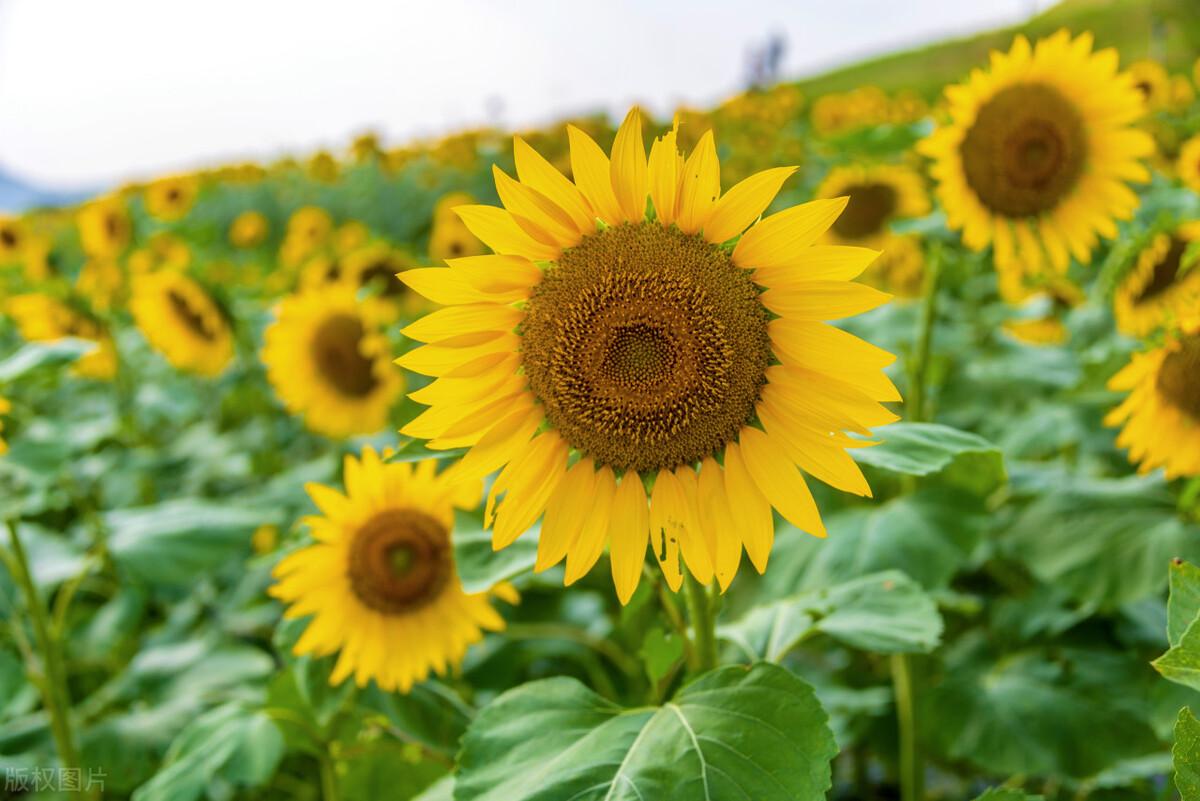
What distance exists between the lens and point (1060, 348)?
10.0 feet

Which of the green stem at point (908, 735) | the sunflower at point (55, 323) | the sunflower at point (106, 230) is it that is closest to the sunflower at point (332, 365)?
the sunflower at point (55, 323)

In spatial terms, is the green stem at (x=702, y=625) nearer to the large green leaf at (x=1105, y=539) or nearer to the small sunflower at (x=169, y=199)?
the large green leaf at (x=1105, y=539)

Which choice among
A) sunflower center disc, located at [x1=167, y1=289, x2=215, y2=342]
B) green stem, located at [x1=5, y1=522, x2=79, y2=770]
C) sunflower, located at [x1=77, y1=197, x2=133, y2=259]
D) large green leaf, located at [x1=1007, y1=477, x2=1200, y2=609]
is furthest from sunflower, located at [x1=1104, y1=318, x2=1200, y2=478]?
sunflower, located at [x1=77, y1=197, x2=133, y2=259]

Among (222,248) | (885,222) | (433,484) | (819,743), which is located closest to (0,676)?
(433,484)

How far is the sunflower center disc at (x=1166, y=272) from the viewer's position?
2644 mm

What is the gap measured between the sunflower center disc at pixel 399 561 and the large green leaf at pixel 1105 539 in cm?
122

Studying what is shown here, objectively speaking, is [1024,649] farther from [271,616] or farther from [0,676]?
[0,676]

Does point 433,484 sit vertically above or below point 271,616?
above

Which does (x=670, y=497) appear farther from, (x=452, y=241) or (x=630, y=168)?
(x=452, y=241)

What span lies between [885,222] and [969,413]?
1.58 m

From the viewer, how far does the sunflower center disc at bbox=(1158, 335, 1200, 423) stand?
Result: 1.70 metres

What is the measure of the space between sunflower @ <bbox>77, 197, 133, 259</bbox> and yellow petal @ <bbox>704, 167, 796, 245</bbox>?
548cm

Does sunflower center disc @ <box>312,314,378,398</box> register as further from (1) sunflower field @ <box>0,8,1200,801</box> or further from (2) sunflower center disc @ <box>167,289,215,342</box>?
(2) sunflower center disc @ <box>167,289,215,342</box>

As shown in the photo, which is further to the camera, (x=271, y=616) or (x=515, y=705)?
(x=271, y=616)
